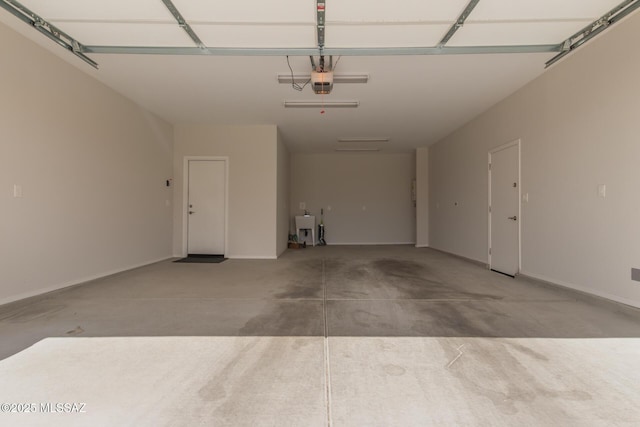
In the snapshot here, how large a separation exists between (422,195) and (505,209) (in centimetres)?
387

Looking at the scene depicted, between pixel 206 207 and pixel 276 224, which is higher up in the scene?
pixel 206 207

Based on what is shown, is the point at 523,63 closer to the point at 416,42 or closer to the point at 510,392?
the point at 416,42

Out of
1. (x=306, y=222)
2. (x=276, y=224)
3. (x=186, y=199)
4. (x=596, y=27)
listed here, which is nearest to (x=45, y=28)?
(x=186, y=199)

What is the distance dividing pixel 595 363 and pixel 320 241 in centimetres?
744

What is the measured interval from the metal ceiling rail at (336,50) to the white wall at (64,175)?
71 cm

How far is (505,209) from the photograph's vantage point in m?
4.74

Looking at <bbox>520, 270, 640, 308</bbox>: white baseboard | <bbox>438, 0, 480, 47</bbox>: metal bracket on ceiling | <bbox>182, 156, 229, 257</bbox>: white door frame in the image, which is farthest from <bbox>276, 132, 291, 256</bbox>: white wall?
<bbox>520, 270, 640, 308</bbox>: white baseboard

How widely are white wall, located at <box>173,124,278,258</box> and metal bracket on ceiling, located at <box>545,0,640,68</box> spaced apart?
4.68m

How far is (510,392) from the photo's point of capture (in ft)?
5.02

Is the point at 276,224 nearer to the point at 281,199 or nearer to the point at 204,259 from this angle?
the point at 281,199

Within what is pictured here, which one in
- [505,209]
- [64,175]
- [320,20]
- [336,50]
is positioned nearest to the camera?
[320,20]

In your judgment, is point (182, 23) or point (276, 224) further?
point (276, 224)

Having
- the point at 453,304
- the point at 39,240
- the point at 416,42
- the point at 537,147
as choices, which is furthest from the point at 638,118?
the point at 39,240

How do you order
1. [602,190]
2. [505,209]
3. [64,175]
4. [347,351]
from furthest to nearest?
[505,209] → [64,175] → [602,190] → [347,351]
